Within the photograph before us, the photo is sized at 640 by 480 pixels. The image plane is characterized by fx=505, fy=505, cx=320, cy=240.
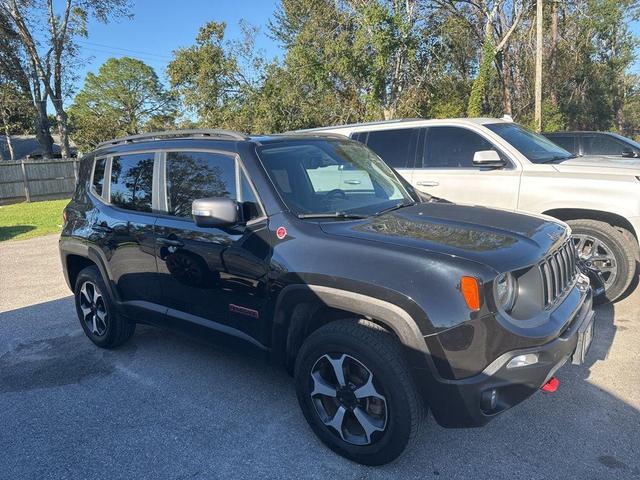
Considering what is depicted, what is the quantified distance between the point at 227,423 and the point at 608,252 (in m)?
4.05

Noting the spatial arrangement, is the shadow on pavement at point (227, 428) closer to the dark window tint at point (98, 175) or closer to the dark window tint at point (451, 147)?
the dark window tint at point (98, 175)

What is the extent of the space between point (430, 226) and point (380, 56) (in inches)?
822

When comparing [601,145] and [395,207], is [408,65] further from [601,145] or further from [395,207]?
[395,207]

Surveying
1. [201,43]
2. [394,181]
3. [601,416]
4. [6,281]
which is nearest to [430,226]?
[394,181]

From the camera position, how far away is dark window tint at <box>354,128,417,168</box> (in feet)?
21.2

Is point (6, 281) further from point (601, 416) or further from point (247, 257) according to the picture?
point (601, 416)

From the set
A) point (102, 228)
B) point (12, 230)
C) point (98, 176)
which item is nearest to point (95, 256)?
point (102, 228)

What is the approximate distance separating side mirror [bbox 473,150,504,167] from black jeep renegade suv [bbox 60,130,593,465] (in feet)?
5.61

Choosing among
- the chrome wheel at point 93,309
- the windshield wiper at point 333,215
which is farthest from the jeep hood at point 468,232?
the chrome wheel at point 93,309

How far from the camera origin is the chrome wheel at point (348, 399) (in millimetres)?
2756

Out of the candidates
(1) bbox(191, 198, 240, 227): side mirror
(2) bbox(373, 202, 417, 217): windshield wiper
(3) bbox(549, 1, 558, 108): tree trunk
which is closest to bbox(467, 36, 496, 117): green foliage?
(3) bbox(549, 1, 558, 108): tree trunk

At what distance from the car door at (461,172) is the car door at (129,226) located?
3439mm

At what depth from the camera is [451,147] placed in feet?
20.4

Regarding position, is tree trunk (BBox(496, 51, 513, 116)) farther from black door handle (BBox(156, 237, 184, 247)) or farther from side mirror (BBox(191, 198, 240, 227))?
side mirror (BBox(191, 198, 240, 227))
